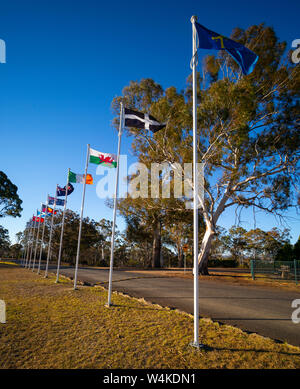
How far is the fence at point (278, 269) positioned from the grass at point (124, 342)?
40.1 feet

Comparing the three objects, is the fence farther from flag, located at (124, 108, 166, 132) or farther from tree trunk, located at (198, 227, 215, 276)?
flag, located at (124, 108, 166, 132)

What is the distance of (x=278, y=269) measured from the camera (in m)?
16.5

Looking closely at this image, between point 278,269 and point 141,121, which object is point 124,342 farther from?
point 278,269

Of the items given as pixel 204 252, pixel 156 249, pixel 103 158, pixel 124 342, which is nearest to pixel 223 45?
pixel 103 158

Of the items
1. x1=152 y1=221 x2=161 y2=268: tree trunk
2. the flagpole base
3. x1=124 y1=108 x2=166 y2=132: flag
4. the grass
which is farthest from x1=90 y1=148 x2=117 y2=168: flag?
x1=152 y1=221 x2=161 y2=268: tree trunk

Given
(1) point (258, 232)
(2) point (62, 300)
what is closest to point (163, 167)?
(2) point (62, 300)

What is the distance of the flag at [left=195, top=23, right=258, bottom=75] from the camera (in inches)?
238

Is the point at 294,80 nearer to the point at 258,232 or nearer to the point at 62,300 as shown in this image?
the point at 62,300

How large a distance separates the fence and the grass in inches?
482

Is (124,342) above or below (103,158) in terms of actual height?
below

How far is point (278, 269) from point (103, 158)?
1475 centimetres

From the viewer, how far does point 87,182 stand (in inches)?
497

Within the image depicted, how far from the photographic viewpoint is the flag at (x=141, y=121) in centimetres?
900
